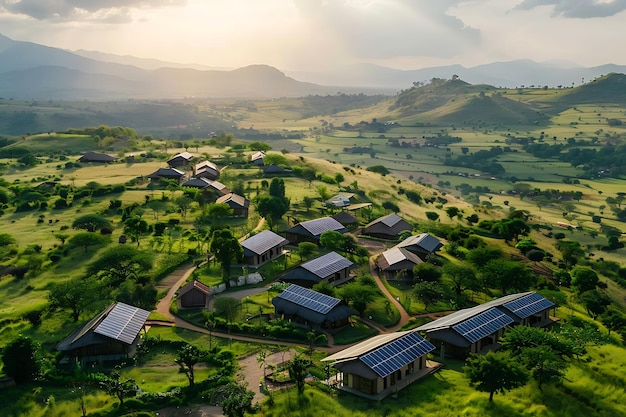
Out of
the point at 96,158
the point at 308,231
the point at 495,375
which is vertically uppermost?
the point at 495,375

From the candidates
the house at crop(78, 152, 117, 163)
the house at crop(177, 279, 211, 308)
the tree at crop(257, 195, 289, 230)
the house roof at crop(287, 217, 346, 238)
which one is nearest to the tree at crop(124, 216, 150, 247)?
the tree at crop(257, 195, 289, 230)

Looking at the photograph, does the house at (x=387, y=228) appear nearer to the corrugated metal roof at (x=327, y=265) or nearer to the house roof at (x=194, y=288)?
the corrugated metal roof at (x=327, y=265)

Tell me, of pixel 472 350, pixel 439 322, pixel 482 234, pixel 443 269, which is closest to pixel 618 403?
pixel 472 350

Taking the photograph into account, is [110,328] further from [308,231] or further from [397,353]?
[308,231]

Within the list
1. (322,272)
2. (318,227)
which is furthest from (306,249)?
(318,227)

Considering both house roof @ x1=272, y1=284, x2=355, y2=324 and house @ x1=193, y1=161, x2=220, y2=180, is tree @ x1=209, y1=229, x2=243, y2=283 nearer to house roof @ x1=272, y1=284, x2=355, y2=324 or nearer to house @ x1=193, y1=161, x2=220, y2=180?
house roof @ x1=272, y1=284, x2=355, y2=324

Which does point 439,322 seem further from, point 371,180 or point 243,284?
point 371,180

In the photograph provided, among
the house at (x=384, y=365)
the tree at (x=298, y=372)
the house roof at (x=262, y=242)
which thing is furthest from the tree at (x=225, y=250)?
the tree at (x=298, y=372)
